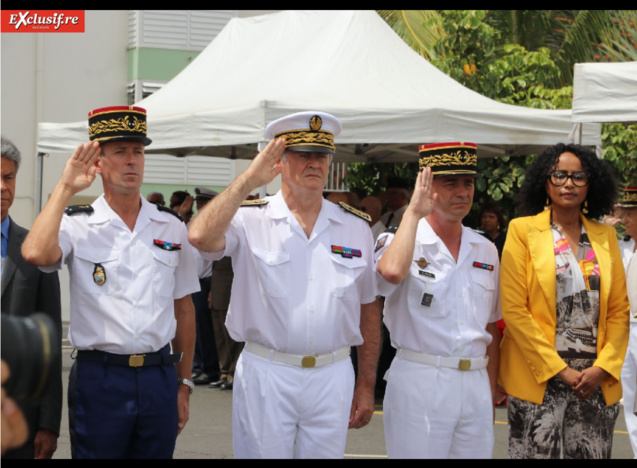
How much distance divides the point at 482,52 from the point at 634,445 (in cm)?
804

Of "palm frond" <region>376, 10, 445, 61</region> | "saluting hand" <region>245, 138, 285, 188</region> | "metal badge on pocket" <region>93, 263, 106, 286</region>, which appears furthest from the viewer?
"palm frond" <region>376, 10, 445, 61</region>

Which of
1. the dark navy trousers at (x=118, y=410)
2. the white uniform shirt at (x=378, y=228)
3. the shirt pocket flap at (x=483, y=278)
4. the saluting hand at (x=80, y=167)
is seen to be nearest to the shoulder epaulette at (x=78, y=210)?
the saluting hand at (x=80, y=167)

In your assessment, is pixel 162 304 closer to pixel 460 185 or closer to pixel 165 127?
pixel 460 185

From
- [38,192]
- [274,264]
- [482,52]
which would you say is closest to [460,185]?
[274,264]

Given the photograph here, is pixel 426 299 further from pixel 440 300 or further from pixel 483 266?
pixel 483 266

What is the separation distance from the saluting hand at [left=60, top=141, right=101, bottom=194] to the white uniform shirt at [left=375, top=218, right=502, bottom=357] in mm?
1359

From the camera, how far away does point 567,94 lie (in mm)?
12930

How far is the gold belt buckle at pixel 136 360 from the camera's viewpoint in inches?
157

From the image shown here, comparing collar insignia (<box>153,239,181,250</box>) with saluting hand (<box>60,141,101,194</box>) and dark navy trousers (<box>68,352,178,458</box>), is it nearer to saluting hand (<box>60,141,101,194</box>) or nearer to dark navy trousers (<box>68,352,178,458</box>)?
saluting hand (<box>60,141,101,194</box>)

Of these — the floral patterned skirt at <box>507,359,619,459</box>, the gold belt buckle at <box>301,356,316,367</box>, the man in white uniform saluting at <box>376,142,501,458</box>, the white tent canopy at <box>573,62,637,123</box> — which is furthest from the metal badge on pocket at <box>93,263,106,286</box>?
the white tent canopy at <box>573,62,637,123</box>

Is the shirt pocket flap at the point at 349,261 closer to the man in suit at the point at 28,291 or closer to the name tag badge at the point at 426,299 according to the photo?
the name tag badge at the point at 426,299

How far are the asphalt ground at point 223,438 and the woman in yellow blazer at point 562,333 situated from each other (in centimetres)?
232

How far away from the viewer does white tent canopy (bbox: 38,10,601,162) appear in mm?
8641

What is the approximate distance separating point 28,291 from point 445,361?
6.13 feet
